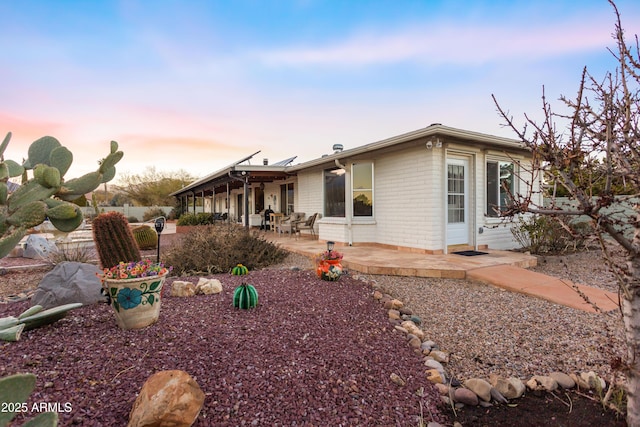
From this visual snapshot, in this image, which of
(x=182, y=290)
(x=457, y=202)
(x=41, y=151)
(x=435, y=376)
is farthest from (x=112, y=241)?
(x=457, y=202)

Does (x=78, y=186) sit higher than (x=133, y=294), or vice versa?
(x=78, y=186)

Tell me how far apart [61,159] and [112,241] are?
168 inches

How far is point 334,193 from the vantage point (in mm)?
9656

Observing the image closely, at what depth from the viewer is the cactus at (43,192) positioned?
158 cm

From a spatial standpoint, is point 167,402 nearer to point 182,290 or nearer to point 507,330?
point 182,290

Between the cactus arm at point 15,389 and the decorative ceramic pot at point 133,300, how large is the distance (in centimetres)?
157

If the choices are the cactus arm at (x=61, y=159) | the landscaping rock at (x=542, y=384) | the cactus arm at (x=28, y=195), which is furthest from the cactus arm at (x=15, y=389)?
the landscaping rock at (x=542, y=384)

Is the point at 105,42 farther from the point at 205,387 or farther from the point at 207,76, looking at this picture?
the point at 205,387

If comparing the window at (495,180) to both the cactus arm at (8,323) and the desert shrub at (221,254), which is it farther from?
the cactus arm at (8,323)

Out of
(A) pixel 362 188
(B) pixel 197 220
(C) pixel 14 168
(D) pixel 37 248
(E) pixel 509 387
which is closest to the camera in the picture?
(C) pixel 14 168

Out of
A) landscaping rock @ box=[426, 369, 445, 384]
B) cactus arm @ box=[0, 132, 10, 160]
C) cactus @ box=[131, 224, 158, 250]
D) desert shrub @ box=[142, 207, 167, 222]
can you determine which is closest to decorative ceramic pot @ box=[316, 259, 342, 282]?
landscaping rock @ box=[426, 369, 445, 384]

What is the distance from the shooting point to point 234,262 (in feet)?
19.3

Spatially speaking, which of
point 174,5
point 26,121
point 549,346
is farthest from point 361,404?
point 26,121

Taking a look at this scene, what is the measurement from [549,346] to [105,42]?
26.7ft
